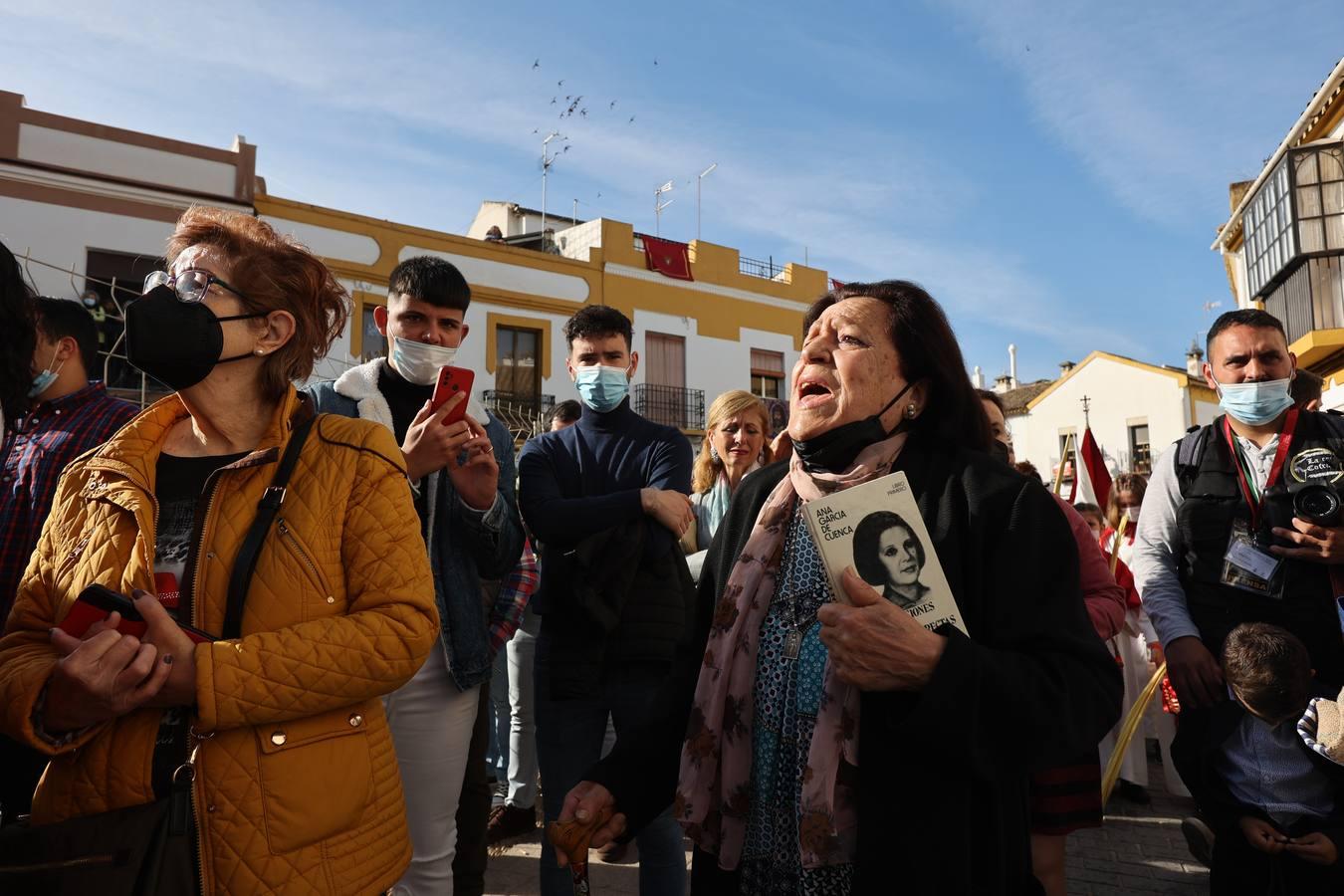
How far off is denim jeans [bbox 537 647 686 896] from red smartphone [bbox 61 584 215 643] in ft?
6.03

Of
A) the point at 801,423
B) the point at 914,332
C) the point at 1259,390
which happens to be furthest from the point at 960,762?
the point at 1259,390

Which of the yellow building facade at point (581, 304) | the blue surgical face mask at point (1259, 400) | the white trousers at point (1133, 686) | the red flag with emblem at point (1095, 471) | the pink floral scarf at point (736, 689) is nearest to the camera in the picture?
the pink floral scarf at point (736, 689)

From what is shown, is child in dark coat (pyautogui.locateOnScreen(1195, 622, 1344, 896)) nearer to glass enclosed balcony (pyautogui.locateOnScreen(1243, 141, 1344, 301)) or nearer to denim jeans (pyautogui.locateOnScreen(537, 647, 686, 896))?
denim jeans (pyautogui.locateOnScreen(537, 647, 686, 896))

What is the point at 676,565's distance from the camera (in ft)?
11.6

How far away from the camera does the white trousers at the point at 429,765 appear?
2.74m

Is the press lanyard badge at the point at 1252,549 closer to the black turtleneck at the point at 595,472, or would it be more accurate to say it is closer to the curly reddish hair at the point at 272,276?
the black turtleneck at the point at 595,472

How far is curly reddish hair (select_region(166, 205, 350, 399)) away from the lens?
2148 millimetres

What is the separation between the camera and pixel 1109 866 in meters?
4.48

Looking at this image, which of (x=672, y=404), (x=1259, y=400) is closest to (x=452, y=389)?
(x=1259, y=400)

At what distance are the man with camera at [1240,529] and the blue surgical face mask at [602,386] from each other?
2339mm

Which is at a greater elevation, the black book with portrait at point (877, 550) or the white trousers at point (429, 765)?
the black book with portrait at point (877, 550)

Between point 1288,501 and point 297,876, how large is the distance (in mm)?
3503

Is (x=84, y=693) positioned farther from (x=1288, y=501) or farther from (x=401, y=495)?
(x=1288, y=501)

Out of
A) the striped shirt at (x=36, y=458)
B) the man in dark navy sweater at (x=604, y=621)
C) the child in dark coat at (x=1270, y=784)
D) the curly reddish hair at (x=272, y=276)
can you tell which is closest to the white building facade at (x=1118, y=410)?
the child in dark coat at (x=1270, y=784)
